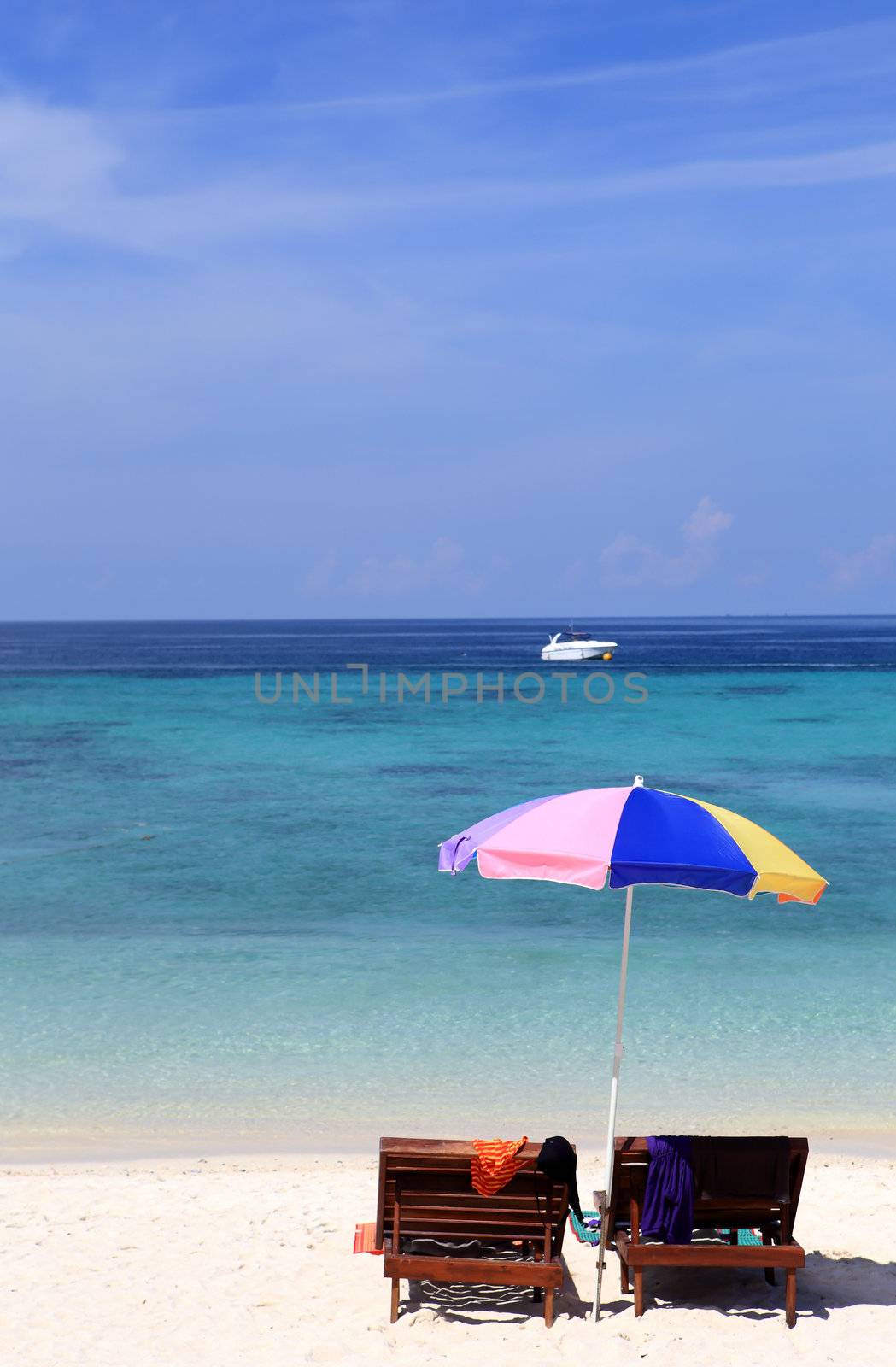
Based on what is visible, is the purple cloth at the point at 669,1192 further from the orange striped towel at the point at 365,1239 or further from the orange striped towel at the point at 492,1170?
the orange striped towel at the point at 365,1239

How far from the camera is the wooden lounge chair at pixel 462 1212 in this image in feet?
18.4

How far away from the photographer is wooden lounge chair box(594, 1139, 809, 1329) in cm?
553

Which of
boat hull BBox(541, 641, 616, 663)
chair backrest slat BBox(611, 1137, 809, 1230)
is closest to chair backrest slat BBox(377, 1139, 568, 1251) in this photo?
chair backrest slat BBox(611, 1137, 809, 1230)

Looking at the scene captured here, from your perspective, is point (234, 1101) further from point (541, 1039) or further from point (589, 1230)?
point (589, 1230)

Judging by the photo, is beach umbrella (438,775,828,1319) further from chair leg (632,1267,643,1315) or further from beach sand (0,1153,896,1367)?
beach sand (0,1153,896,1367)

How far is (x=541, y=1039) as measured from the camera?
10758 mm

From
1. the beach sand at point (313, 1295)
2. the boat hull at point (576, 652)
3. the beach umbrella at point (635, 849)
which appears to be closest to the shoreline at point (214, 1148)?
the beach sand at point (313, 1295)

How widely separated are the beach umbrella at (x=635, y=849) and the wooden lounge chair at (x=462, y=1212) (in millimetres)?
298

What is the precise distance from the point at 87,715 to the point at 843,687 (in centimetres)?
3976

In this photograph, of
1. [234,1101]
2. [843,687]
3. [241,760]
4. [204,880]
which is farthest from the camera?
[843,687]

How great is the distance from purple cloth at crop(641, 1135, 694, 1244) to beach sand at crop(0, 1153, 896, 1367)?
454 mm

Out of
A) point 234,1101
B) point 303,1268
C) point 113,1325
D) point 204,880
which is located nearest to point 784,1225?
point 303,1268

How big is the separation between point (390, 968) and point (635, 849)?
27.6 ft

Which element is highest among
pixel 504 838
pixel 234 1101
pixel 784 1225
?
pixel 504 838
